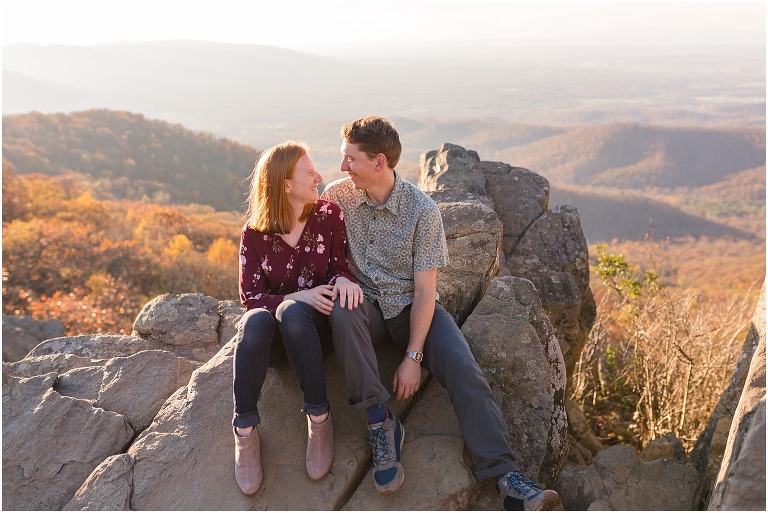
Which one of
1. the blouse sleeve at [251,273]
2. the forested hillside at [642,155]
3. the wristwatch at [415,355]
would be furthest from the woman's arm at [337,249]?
the forested hillside at [642,155]

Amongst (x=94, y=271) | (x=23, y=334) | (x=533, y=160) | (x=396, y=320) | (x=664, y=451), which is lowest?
(x=533, y=160)

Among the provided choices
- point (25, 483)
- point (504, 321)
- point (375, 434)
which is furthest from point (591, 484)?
point (25, 483)

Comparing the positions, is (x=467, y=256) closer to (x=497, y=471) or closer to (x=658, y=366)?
(x=497, y=471)

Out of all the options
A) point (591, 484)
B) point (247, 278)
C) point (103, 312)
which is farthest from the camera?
point (103, 312)

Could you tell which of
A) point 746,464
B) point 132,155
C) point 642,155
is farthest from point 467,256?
point 642,155

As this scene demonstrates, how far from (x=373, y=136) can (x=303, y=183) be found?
49 cm

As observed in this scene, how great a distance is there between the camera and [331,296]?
3.15 m

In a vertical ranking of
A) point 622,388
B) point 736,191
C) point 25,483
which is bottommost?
point 736,191

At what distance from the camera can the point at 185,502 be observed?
3.01 metres

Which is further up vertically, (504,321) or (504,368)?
(504,321)

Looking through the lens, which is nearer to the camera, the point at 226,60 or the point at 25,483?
the point at 25,483

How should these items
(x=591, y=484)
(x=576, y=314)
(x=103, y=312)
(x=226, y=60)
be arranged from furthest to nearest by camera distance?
(x=226, y=60)
(x=103, y=312)
(x=576, y=314)
(x=591, y=484)

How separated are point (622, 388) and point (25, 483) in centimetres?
639

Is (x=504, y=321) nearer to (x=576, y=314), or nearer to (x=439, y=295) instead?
(x=439, y=295)
